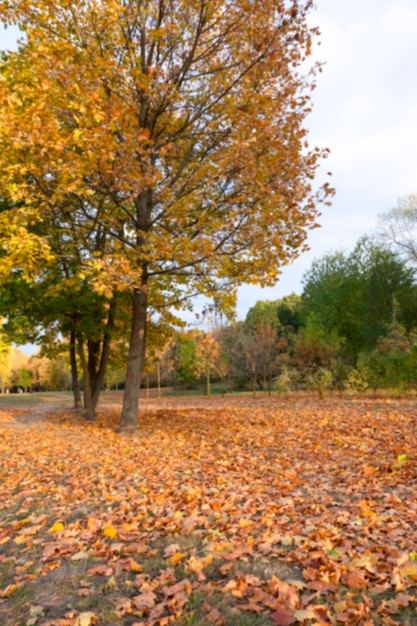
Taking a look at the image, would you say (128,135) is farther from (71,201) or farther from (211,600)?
(211,600)

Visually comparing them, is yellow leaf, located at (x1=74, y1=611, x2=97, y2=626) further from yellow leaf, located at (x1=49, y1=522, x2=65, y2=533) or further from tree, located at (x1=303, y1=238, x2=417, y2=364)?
tree, located at (x1=303, y1=238, x2=417, y2=364)

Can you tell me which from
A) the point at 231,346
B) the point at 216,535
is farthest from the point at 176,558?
the point at 231,346

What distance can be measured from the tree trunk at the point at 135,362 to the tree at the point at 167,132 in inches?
1.4

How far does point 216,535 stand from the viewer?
385 centimetres

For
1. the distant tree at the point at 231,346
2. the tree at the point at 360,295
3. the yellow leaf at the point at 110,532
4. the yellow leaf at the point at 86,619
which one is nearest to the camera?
the yellow leaf at the point at 86,619

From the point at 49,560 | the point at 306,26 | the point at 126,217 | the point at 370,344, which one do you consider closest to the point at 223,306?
the point at 126,217

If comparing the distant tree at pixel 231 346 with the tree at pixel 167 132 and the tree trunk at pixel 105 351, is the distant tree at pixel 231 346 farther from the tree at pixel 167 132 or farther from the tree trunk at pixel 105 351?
the tree at pixel 167 132

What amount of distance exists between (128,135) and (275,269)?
4.13 meters

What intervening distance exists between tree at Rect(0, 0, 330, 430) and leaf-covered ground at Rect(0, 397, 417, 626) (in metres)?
3.72

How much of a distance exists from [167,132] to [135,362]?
5956 millimetres

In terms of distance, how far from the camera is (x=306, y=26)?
29.3 ft

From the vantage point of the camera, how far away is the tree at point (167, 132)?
8.37 m

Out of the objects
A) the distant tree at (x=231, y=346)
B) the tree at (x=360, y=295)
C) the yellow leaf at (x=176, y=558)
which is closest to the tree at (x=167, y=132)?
the yellow leaf at (x=176, y=558)

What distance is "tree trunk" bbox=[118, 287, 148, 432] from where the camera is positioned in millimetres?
10430
